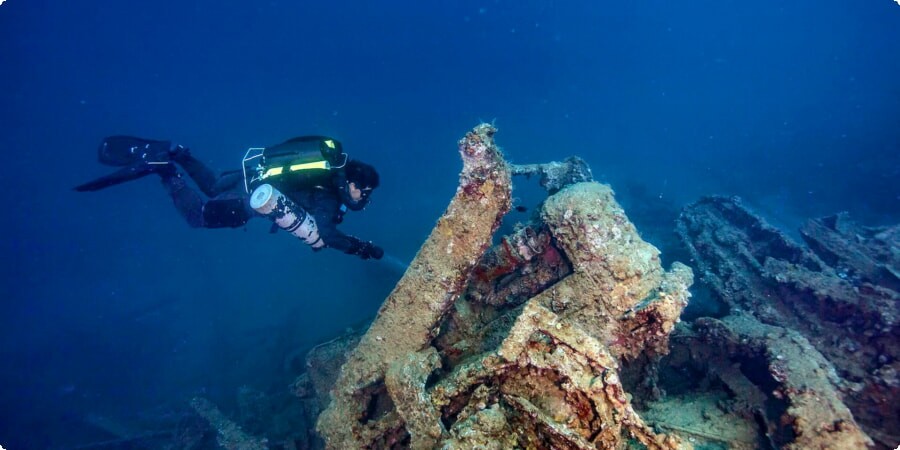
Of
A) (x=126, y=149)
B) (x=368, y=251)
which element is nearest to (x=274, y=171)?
(x=368, y=251)

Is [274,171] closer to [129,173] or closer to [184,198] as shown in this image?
[184,198]

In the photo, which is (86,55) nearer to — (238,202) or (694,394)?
(238,202)

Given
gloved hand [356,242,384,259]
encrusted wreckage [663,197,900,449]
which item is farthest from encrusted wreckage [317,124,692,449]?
gloved hand [356,242,384,259]

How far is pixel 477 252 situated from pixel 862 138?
40115mm

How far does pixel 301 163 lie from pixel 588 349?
15.7 feet

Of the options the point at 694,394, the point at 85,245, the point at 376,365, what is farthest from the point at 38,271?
the point at 694,394

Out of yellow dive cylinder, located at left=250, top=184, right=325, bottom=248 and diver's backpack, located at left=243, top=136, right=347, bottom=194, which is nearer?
yellow dive cylinder, located at left=250, top=184, right=325, bottom=248

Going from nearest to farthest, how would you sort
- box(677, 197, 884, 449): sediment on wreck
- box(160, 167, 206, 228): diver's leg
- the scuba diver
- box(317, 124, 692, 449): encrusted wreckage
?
1. box(317, 124, 692, 449): encrusted wreckage
2. box(677, 197, 884, 449): sediment on wreck
3. the scuba diver
4. box(160, 167, 206, 228): diver's leg

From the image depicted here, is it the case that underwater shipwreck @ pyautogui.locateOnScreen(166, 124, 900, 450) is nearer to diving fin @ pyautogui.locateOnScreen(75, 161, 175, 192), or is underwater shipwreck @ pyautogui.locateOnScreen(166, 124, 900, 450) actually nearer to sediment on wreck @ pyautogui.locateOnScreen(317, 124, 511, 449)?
sediment on wreck @ pyautogui.locateOnScreen(317, 124, 511, 449)

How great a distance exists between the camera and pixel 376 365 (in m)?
4.05

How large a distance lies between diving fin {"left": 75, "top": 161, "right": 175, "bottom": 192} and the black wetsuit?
245 mm

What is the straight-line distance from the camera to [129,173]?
761cm

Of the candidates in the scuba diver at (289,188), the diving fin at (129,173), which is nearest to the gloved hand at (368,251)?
the scuba diver at (289,188)

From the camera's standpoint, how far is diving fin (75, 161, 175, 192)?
7.31m
